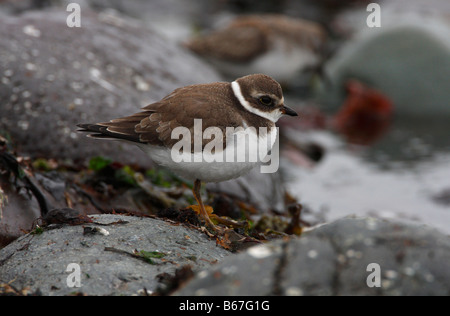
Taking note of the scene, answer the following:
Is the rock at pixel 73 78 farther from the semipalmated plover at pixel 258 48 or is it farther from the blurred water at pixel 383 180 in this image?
the semipalmated plover at pixel 258 48

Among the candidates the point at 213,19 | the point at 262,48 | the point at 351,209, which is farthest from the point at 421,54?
the point at 213,19

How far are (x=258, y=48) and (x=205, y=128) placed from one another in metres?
8.11

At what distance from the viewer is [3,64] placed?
637 cm

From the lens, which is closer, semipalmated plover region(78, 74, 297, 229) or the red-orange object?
semipalmated plover region(78, 74, 297, 229)

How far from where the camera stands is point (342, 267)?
300 cm

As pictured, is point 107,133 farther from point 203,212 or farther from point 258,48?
point 258,48

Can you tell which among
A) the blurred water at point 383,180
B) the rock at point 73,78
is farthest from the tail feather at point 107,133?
the blurred water at point 383,180

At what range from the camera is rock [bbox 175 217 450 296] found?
2953 mm

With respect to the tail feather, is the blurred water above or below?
below

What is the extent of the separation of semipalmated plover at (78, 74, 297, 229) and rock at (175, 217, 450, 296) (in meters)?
1.48

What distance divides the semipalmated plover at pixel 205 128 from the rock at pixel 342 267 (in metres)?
1.48

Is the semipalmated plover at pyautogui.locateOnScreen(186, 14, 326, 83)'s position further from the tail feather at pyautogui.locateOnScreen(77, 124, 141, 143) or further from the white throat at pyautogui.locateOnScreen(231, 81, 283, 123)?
the tail feather at pyautogui.locateOnScreen(77, 124, 141, 143)

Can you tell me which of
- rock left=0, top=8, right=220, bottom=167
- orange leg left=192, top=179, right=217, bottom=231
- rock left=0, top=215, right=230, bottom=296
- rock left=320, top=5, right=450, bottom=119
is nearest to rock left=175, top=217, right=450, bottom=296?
rock left=0, top=215, right=230, bottom=296

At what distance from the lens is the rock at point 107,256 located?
11.1 ft
